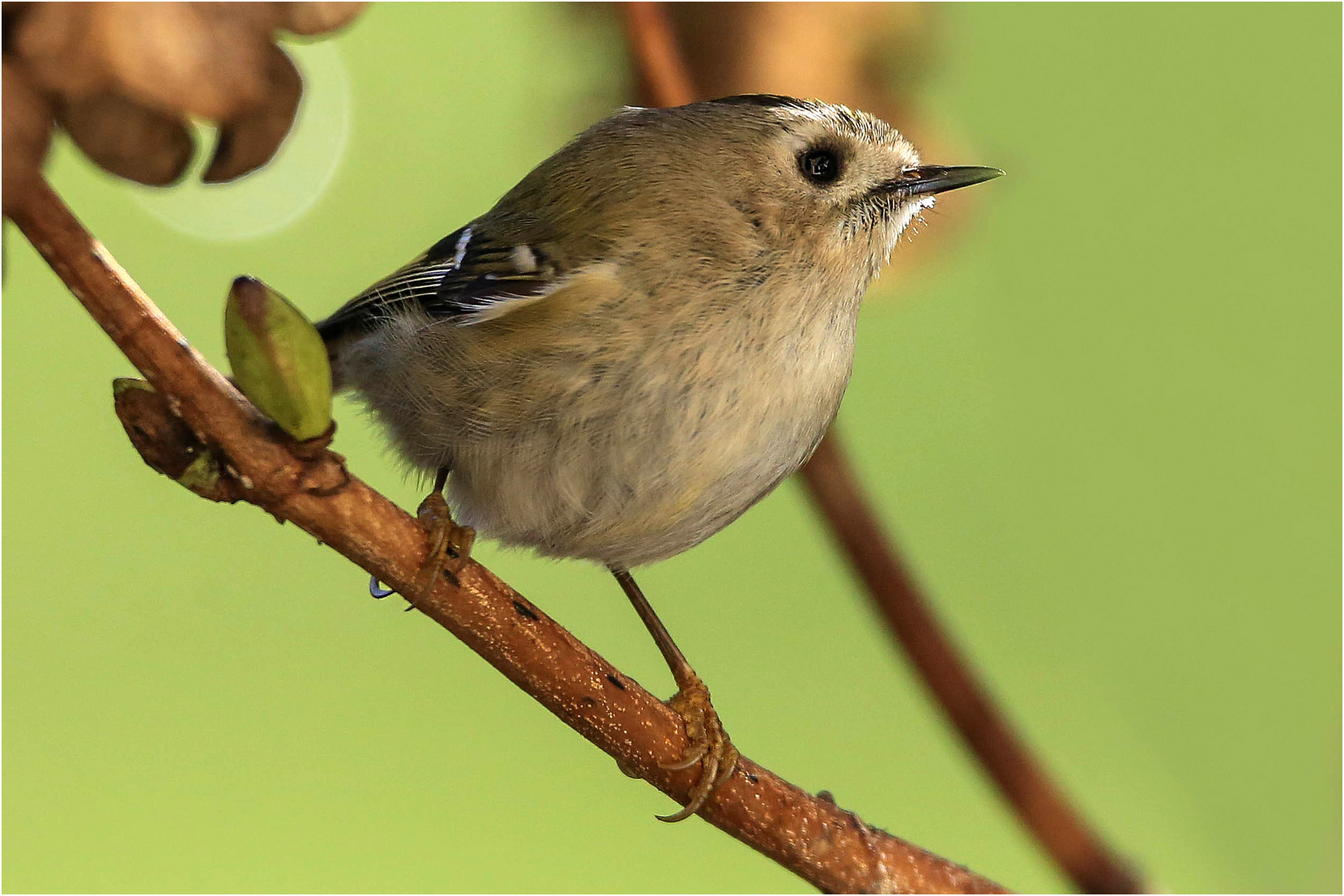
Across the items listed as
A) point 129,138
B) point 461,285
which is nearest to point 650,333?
point 461,285

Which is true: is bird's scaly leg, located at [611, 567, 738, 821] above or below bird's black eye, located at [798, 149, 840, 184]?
below

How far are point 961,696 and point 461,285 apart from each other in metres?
0.44

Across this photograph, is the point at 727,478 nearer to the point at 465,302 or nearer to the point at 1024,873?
the point at 465,302

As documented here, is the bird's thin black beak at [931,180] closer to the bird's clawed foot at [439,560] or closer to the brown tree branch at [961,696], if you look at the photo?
the brown tree branch at [961,696]

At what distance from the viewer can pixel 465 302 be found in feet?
2.63

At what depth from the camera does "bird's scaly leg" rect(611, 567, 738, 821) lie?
0.66 meters

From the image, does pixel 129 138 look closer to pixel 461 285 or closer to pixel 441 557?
pixel 441 557

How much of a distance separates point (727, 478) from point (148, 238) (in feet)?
2.53

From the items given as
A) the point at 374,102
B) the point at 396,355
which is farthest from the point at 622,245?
the point at 374,102

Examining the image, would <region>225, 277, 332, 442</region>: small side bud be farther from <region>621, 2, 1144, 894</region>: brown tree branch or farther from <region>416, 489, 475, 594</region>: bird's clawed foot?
<region>621, 2, 1144, 894</region>: brown tree branch

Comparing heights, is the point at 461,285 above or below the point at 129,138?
above

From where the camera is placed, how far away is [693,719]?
780mm

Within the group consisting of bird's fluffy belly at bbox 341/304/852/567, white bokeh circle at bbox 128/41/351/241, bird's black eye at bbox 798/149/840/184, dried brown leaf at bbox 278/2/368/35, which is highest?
bird's black eye at bbox 798/149/840/184

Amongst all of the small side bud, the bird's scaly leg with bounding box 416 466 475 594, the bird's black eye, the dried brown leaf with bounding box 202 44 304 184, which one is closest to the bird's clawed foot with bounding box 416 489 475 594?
the bird's scaly leg with bounding box 416 466 475 594
